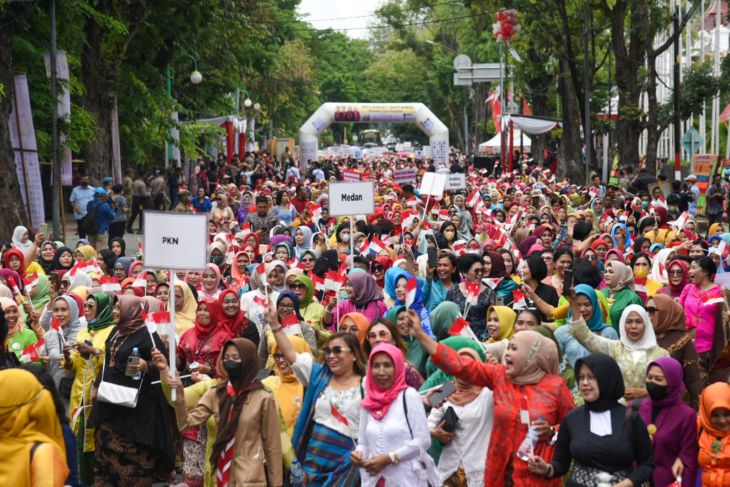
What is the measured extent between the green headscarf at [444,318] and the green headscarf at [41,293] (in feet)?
16.2

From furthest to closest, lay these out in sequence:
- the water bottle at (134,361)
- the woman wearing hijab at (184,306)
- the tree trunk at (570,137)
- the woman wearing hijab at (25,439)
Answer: the tree trunk at (570,137) → the woman wearing hijab at (184,306) → the water bottle at (134,361) → the woman wearing hijab at (25,439)

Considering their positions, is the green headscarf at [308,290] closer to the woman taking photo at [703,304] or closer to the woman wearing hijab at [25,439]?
the woman taking photo at [703,304]

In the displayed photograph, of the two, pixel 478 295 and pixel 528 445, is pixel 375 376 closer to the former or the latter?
pixel 528 445

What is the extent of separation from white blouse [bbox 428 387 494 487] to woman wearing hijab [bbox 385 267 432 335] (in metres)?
2.75

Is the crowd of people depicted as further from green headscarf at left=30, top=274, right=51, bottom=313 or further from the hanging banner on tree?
the hanging banner on tree

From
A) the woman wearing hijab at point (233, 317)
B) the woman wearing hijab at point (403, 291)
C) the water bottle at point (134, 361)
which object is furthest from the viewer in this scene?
the woman wearing hijab at point (403, 291)

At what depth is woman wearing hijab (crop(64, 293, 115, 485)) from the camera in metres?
9.11

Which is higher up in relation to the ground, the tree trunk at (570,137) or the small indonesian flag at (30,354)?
the tree trunk at (570,137)

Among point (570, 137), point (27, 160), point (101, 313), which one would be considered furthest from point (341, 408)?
point (570, 137)

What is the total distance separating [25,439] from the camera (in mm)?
5492

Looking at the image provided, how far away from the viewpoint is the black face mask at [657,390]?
6844mm

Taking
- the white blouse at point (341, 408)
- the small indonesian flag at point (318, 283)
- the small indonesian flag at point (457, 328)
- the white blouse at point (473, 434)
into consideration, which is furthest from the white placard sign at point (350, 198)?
the white blouse at point (473, 434)

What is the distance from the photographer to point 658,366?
6855 mm

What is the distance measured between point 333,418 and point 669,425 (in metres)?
1.72
